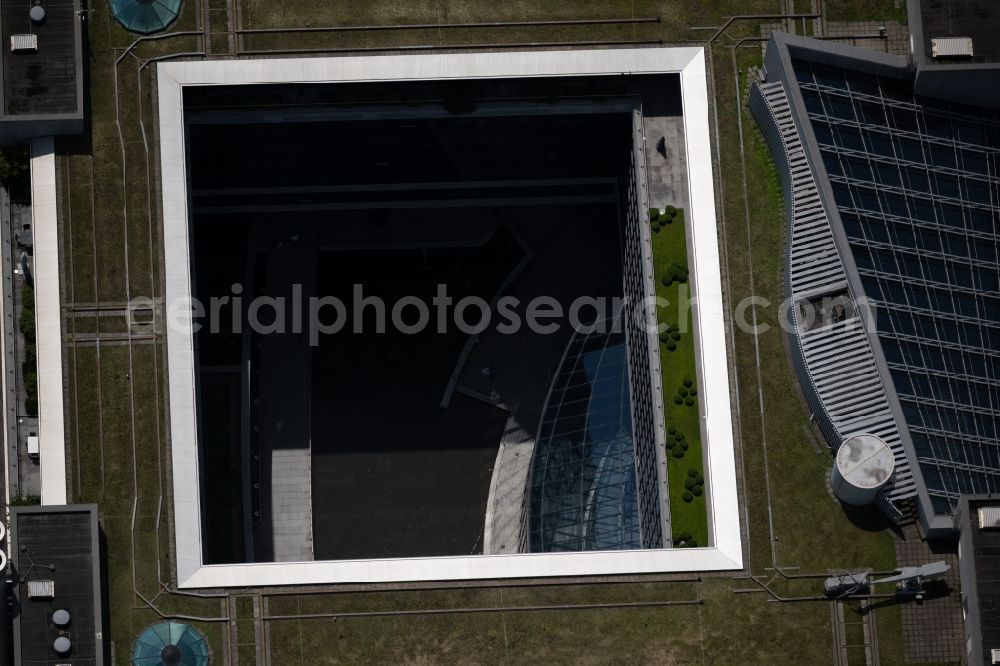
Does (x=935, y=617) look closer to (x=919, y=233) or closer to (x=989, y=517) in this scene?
(x=989, y=517)

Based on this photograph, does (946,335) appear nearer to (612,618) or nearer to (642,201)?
(642,201)

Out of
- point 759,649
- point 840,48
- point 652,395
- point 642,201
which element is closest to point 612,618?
point 759,649

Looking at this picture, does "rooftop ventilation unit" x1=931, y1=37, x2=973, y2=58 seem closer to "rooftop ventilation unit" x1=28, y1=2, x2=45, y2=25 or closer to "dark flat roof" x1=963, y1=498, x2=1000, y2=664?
"dark flat roof" x1=963, y1=498, x2=1000, y2=664

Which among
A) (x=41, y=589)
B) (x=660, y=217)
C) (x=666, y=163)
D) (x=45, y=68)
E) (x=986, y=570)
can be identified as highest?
(x=45, y=68)

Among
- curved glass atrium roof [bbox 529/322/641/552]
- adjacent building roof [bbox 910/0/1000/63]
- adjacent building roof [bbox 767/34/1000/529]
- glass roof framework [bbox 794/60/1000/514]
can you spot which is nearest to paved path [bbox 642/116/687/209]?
adjacent building roof [bbox 767/34/1000/529]

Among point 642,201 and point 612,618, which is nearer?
point 612,618

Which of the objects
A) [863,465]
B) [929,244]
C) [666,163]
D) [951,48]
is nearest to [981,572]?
[863,465]
